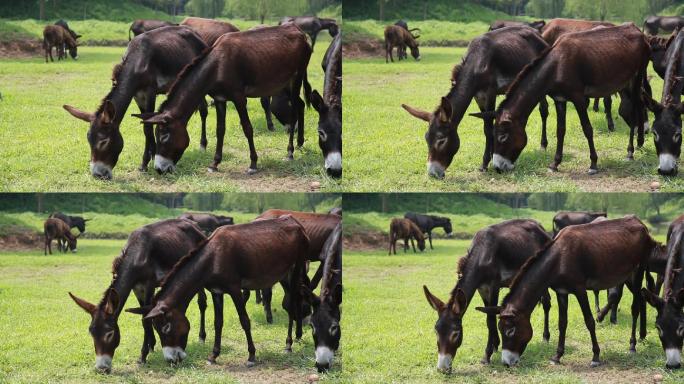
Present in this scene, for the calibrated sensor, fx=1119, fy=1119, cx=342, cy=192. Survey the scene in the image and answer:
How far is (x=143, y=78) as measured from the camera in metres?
15.9

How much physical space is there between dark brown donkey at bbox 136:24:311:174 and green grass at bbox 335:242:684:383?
2860mm

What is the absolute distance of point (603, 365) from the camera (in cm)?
1470

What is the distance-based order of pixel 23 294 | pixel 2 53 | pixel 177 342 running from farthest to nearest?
pixel 2 53, pixel 23 294, pixel 177 342

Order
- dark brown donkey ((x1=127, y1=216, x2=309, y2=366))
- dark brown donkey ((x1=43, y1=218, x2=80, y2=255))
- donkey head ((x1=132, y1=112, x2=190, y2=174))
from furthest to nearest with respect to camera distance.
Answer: dark brown donkey ((x1=43, y1=218, x2=80, y2=255)) < donkey head ((x1=132, y1=112, x2=190, y2=174)) < dark brown donkey ((x1=127, y1=216, x2=309, y2=366))

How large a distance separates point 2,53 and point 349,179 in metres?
9.21

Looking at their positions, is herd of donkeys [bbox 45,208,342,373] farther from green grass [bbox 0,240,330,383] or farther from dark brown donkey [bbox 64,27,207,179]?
dark brown donkey [bbox 64,27,207,179]

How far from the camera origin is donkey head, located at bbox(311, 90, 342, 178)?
610 inches

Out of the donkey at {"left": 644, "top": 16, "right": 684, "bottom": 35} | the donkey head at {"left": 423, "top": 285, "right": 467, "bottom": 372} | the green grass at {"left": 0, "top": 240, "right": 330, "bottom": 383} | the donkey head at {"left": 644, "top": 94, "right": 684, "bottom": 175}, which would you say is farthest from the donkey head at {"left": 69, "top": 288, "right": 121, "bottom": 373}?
the donkey at {"left": 644, "top": 16, "right": 684, "bottom": 35}

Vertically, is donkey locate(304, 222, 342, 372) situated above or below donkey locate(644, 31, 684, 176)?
A: below

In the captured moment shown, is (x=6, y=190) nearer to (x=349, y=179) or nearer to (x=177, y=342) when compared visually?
(x=177, y=342)

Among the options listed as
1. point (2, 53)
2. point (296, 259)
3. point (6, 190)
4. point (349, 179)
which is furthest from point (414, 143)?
point (2, 53)

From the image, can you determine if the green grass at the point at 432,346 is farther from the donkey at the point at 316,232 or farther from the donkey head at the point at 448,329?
the donkey at the point at 316,232

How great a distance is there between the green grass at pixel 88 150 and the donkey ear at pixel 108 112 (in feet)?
2.79

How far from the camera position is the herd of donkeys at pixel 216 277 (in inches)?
566
